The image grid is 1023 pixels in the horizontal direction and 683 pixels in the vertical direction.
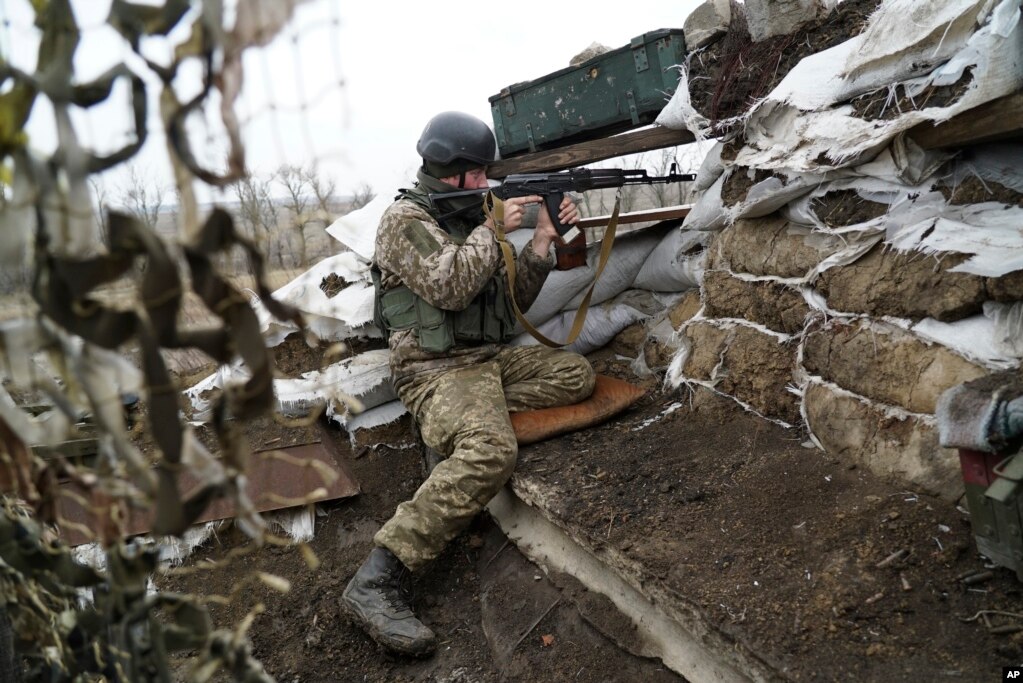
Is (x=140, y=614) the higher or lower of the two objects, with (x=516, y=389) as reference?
higher

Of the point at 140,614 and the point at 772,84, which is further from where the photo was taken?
the point at 772,84

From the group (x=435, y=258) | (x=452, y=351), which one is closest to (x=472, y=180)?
(x=435, y=258)

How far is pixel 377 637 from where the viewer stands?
8.55 feet

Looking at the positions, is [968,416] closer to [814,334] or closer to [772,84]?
[814,334]

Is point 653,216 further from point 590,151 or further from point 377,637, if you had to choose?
point 377,637

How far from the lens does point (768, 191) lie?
2736 mm

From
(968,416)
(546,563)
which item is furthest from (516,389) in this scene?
(968,416)

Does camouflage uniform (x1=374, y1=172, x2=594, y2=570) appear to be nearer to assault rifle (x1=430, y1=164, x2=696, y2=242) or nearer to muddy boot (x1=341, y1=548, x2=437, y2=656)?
muddy boot (x1=341, y1=548, x2=437, y2=656)

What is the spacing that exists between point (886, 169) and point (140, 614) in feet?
7.42

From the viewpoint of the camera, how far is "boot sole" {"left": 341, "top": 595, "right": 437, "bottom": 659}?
2570mm

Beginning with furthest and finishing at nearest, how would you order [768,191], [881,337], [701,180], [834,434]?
[701,180] → [768,191] → [834,434] → [881,337]

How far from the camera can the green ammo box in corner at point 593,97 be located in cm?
349

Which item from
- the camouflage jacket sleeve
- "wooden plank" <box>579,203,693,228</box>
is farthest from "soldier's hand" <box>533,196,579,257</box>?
"wooden plank" <box>579,203,693,228</box>

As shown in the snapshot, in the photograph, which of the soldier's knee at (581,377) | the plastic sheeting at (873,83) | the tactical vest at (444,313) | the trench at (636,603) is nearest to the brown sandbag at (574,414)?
the soldier's knee at (581,377)
